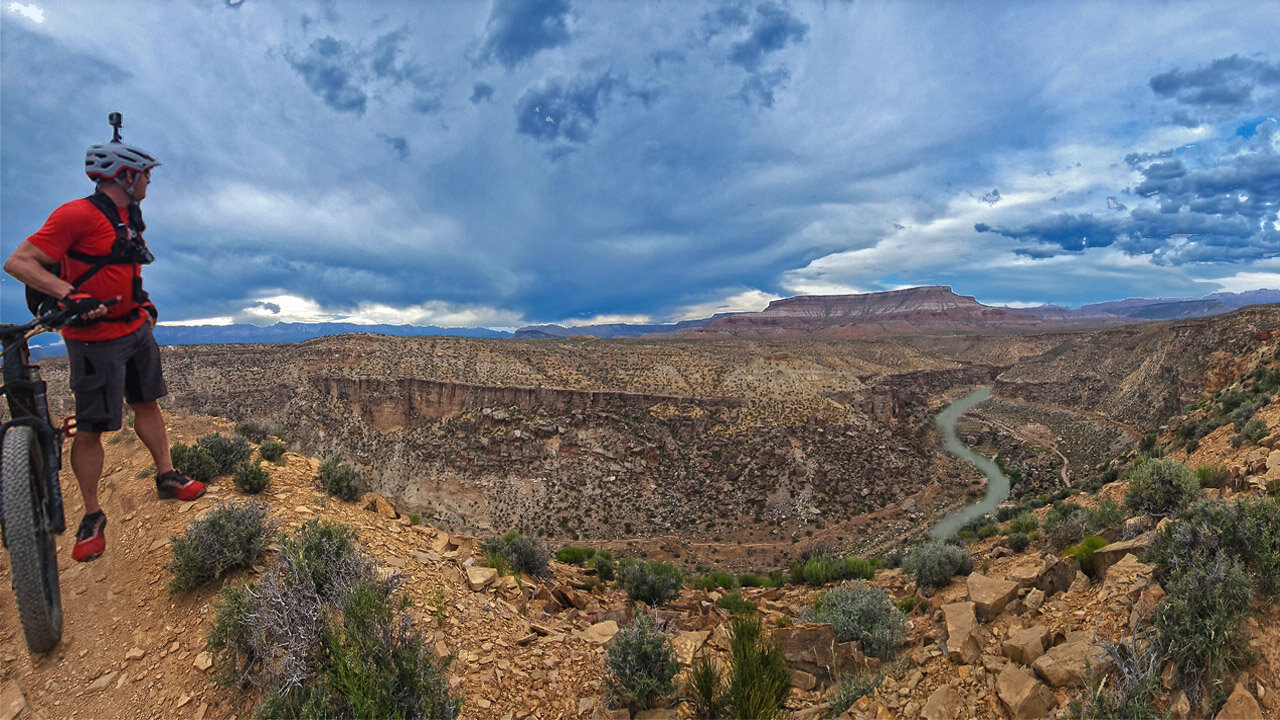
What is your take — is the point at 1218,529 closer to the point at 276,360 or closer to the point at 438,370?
the point at 438,370

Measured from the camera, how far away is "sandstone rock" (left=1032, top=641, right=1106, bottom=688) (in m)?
3.80

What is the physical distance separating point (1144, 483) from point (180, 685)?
1172 cm

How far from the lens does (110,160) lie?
4363mm

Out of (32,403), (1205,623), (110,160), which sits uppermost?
(110,160)

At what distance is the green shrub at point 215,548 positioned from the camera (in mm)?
4484

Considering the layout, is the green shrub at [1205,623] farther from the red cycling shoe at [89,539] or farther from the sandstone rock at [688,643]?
the red cycling shoe at [89,539]

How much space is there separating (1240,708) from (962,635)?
79.5 inches

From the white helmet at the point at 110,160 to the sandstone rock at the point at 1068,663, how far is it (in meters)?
9.11

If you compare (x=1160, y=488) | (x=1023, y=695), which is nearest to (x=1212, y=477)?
(x=1160, y=488)

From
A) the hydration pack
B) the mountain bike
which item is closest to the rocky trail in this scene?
the mountain bike

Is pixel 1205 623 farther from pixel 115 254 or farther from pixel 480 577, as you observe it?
pixel 115 254

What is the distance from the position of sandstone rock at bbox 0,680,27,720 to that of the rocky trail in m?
0.01

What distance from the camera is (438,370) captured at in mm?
43719

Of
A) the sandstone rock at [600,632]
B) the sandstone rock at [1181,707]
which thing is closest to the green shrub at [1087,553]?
the sandstone rock at [1181,707]
